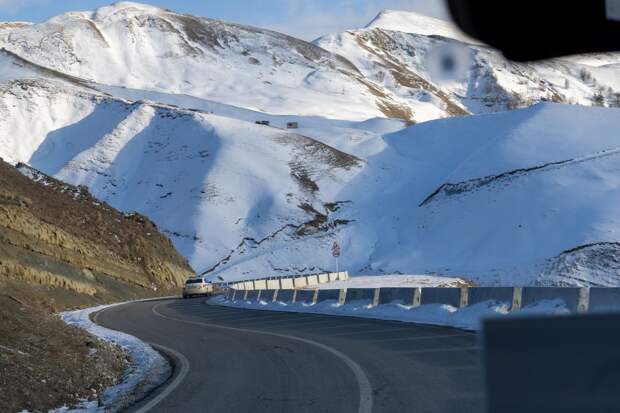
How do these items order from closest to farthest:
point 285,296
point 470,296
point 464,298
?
point 470,296, point 464,298, point 285,296

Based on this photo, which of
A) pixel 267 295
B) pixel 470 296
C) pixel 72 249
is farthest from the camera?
pixel 72 249

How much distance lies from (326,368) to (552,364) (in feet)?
32.5

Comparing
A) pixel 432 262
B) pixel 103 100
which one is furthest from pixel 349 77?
pixel 432 262

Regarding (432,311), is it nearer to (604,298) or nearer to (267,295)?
(604,298)

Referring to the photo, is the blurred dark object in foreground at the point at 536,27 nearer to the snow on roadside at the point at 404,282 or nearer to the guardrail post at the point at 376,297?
the guardrail post at the point at 376,297

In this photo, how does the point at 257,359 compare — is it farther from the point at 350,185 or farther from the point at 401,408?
the point at 350,185

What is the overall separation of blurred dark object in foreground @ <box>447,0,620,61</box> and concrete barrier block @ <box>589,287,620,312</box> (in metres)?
11.3

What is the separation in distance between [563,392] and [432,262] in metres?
62.6

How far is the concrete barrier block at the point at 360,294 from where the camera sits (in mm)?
29352

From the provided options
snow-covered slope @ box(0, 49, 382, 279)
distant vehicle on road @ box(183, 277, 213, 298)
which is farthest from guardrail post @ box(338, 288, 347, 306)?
snow-covered slope @ box(0, 49, 382, 279)

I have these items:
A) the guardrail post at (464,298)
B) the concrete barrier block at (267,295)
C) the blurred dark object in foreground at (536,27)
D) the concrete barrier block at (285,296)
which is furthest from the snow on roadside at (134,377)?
the concrete barrier block at (267,295)

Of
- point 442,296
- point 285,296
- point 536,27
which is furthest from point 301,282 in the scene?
point 536,27

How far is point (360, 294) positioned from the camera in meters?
30.5

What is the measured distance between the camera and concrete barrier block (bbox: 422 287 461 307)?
23.3 metres
